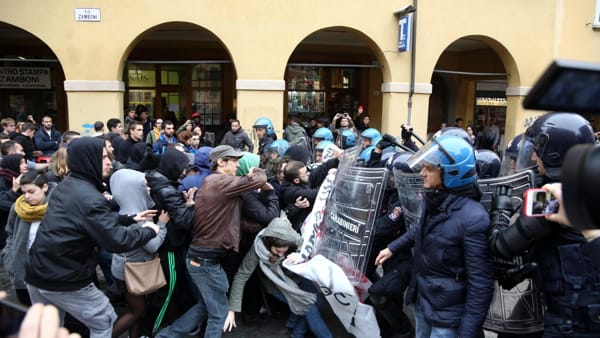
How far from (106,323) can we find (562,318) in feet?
9.45

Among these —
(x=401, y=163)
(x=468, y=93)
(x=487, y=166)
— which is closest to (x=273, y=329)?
(x=401, y=163)

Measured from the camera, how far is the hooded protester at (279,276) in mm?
3816

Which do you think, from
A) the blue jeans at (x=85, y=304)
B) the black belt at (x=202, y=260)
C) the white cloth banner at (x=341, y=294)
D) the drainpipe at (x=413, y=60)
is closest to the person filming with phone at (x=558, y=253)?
the white cloth banner at (x=341, y=294)

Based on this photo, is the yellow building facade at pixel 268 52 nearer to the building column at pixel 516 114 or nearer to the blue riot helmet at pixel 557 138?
the building column at pixel 516 114

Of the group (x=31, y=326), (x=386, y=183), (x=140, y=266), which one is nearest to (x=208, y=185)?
(x=140, y=266)

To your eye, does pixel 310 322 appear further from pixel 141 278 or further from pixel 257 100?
pixel 257 100

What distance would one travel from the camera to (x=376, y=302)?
3648mm

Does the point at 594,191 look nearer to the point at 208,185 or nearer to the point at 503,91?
the point at 208,185

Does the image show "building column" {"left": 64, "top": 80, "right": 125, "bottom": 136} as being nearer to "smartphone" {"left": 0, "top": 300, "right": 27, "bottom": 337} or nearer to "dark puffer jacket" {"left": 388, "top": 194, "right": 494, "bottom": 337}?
"dark puffer jacket" {"left": 388, "top": 194, "right": 494, "bottom": 337}

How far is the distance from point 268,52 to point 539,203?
8.99 meters

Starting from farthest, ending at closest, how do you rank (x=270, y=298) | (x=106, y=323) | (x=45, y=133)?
(x=45, y=133)
(x=270, y=298)
(x=106, y=323)

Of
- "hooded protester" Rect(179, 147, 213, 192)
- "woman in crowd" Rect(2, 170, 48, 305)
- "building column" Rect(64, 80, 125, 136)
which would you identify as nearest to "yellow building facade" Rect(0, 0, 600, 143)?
"building column" Rect(64, 80, 125, 136)

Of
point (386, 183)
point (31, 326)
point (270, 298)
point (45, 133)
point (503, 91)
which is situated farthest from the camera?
point (503, 91)

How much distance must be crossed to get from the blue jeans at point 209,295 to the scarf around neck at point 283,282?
39 centimetres
